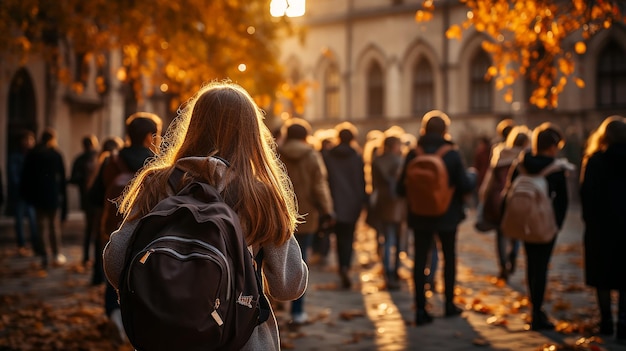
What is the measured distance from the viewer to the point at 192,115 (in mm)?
3736

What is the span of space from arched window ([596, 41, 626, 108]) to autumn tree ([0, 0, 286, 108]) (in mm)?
18342

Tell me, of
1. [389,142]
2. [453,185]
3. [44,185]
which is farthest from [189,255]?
[44,185]

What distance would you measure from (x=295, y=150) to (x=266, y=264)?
613cm

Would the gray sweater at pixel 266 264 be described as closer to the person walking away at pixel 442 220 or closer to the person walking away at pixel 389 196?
the person walking away at pixel 442 220

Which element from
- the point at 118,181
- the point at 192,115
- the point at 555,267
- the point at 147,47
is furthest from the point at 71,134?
the point at 192,115

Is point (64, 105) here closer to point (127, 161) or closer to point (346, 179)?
point (346, 179)

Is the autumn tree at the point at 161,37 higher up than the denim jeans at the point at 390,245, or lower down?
higher up

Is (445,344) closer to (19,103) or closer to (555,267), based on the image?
(555,267)

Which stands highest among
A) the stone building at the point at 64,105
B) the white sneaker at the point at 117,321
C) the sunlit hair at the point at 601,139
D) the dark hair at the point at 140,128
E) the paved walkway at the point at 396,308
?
the stone building at the point at 64,105

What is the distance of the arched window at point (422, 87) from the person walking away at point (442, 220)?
99.5ft

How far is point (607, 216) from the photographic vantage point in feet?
26.6

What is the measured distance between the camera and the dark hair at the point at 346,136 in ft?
37.7

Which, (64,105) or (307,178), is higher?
(64,105)

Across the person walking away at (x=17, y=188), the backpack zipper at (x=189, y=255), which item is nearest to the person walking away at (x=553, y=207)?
the backpack zipper at (x=189, y=255)
